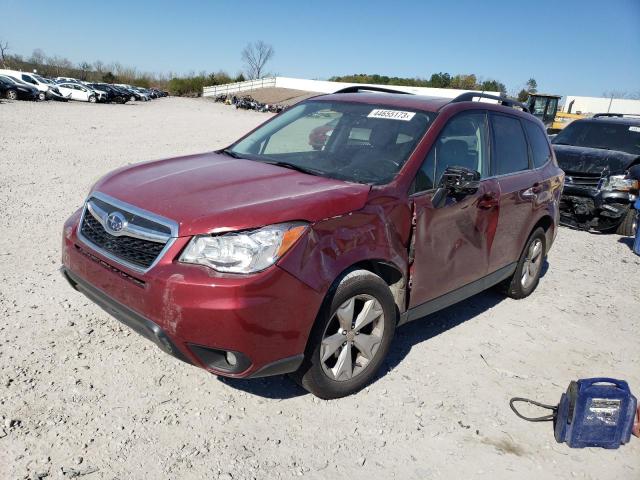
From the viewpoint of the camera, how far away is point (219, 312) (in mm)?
2586

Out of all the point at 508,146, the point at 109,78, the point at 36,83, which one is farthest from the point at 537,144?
the point at 109,78

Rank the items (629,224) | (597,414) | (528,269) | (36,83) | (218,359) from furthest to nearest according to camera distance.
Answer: (36,83)
(629,224)
(528,269)
(597,414)
(218,359)

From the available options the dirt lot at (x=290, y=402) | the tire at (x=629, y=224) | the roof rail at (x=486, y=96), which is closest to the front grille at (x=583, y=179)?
the tire at (x=629, y=224)

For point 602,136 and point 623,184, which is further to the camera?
point 602,136

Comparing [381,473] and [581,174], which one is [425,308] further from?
[581,174]

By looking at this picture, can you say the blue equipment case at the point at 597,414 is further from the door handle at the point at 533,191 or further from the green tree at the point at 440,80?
the green tree at the point at 440,80

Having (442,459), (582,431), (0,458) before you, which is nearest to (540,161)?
(582,431)

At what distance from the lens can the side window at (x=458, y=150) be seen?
143 inches

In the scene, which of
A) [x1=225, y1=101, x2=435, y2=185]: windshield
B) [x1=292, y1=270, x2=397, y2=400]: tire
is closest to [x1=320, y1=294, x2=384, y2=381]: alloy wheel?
[x1=292, y1=270, x2=397, y2=400]: tire

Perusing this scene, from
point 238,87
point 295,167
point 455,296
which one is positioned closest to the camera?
point 295,167

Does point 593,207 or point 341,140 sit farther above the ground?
point 341,140

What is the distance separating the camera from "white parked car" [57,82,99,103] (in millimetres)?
40412

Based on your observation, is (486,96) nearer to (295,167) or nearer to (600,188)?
(295,167)

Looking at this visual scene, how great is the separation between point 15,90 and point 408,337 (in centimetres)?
3772
